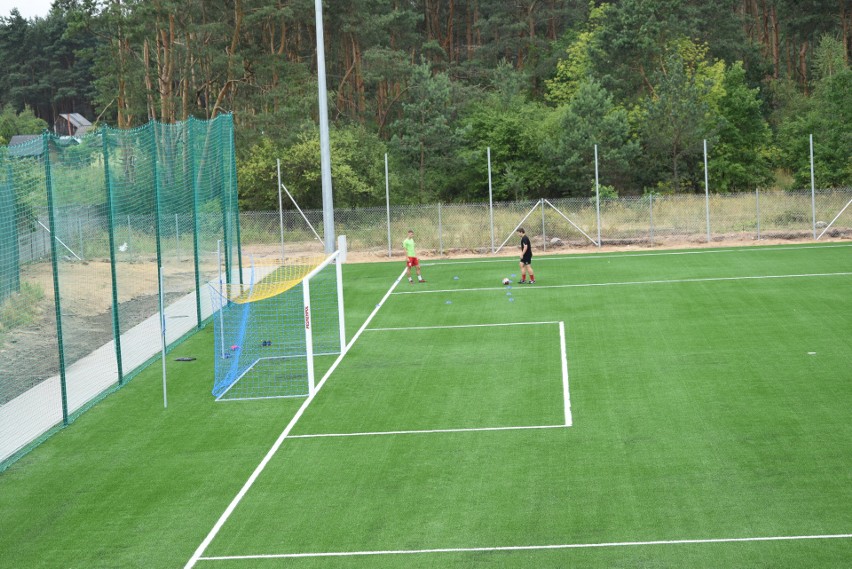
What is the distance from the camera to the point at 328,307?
26703 millimetres

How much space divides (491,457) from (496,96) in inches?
1731

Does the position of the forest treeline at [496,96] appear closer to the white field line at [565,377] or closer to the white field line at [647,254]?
the white field line at [647,254]

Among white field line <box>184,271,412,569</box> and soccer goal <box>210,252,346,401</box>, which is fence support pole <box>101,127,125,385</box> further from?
white field line <box>184,271,412,569</box>

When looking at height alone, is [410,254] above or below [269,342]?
above

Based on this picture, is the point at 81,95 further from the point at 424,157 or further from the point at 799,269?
the point at 799,269

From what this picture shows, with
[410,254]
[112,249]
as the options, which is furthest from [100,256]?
[112,249]

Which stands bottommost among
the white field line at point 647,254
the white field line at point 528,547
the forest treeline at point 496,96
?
the white field line at point 528,547

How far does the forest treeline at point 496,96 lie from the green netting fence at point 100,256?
1424cm

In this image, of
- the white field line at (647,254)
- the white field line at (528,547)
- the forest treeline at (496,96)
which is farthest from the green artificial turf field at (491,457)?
the forest treeline at (496,96)

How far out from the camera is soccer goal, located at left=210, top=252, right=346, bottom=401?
18.1m

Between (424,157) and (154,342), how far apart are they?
3054 centimetres

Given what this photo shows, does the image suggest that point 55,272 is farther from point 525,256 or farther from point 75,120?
point 75,120

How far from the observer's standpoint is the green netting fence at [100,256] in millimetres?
18500

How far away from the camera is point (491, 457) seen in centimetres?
1380
